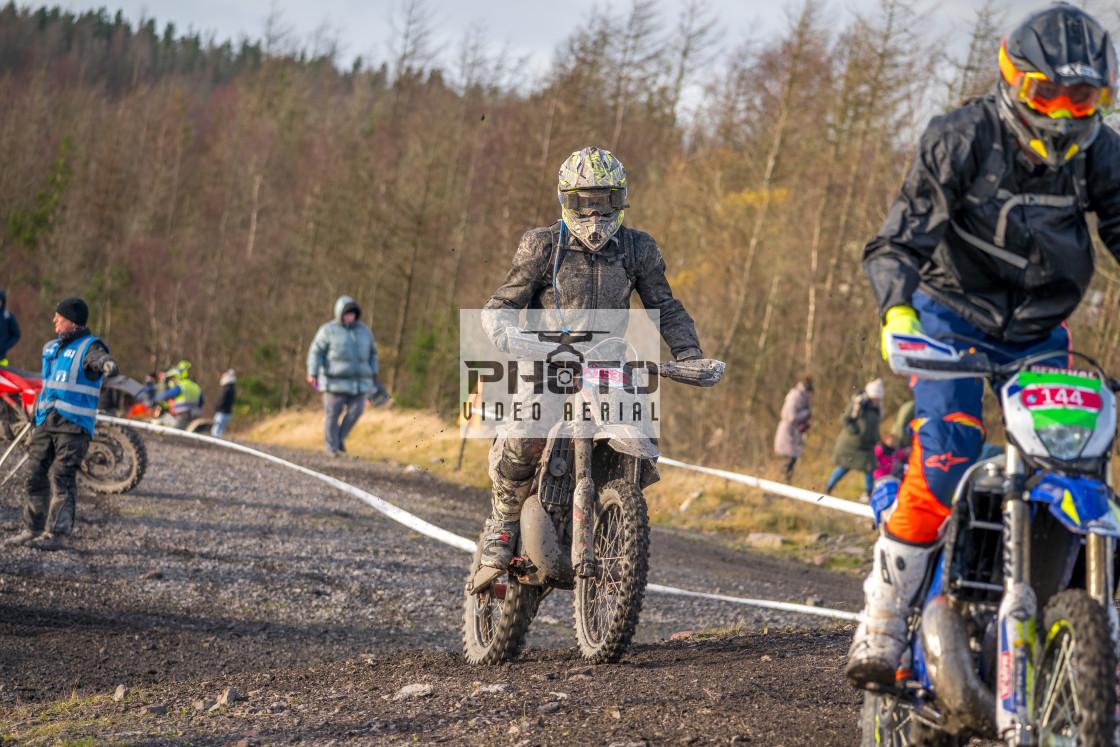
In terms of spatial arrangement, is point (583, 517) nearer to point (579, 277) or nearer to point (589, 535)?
point (589, 535)

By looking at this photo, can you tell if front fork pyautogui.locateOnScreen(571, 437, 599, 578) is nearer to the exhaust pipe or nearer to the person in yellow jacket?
the exhaust pipe

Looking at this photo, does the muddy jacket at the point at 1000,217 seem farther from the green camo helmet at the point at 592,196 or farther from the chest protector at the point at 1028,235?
the green camo helmet at the point at 592,196

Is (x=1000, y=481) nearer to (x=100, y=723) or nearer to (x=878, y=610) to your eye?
(x=878, y=610)

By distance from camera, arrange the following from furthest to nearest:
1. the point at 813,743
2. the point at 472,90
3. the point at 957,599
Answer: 1. the point at 472,90
2. the point at 813,743
3. the point at 957,599

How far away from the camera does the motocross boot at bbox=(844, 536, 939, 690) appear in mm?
3113

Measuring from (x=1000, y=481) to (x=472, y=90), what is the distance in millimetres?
45828

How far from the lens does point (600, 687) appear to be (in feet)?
15.2

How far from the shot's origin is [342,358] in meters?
16.0

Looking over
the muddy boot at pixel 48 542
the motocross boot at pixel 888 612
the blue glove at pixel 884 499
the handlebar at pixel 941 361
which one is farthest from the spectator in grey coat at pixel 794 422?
the handlebar at pixel 941 361

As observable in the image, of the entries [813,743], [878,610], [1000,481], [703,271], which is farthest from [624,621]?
[703,271]

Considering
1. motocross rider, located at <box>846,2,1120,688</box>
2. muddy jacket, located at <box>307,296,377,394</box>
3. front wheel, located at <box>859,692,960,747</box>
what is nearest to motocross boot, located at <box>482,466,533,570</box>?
front wheel, located at <box>859,692,960,747</box>

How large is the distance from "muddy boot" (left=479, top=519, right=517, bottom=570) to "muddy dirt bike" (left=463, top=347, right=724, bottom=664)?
5 centimetres

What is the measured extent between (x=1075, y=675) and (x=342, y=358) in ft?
46.7

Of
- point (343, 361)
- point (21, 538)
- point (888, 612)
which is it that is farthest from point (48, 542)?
point (888, 612)
